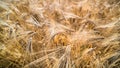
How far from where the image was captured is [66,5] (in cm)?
157

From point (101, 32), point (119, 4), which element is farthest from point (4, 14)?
point (119, 4)

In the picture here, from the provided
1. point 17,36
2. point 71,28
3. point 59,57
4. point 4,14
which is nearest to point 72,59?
point 59,57

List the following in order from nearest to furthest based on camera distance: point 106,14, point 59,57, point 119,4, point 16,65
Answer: point 59,57
point 16,65
point 106,14
point 119,4

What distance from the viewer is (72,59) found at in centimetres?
126

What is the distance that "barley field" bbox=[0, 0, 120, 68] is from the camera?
1.27 metres

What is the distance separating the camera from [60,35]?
4.47 feet

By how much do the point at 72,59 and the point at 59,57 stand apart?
62 millimetres

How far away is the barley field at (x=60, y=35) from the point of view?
1.27 meters

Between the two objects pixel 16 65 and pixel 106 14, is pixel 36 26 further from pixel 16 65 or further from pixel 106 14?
pixel 106 14

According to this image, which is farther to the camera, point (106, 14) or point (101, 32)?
point (106, 14)

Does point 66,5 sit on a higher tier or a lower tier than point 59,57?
higher

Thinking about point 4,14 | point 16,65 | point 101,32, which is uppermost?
point 4,14

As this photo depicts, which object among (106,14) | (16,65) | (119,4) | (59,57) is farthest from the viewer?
(119,4)

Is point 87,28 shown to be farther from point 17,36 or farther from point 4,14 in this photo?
point 4,14
